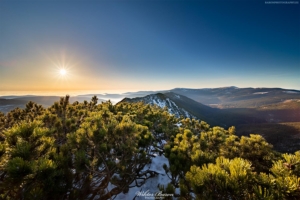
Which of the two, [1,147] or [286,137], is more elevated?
[1,147]

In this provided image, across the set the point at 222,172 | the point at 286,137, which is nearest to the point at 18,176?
the point at 222,172

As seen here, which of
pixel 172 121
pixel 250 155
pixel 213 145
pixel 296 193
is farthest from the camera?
pixel 172 121

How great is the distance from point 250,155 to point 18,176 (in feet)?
26.9

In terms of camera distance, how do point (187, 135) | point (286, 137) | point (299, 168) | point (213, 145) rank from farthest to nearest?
point (286, 137) → point (213, 145) → point (187, 135) → point (299, 168)

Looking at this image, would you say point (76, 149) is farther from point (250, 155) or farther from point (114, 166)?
point (250, 155)

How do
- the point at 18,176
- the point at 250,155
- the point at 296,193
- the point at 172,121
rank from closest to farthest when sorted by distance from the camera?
the point at 296,193, the point at 18,176, the point at 250,155, the point at 172,121

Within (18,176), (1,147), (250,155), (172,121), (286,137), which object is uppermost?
(1,147)

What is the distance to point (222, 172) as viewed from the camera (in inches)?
106

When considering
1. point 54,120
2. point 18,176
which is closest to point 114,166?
point 18,176

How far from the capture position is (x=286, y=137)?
131 metres

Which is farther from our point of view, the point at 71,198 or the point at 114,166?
the point at 114,166

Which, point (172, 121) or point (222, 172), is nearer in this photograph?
point (222, 172)

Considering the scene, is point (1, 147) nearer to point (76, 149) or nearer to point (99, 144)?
point (76, 149)

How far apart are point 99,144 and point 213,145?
790 cm
